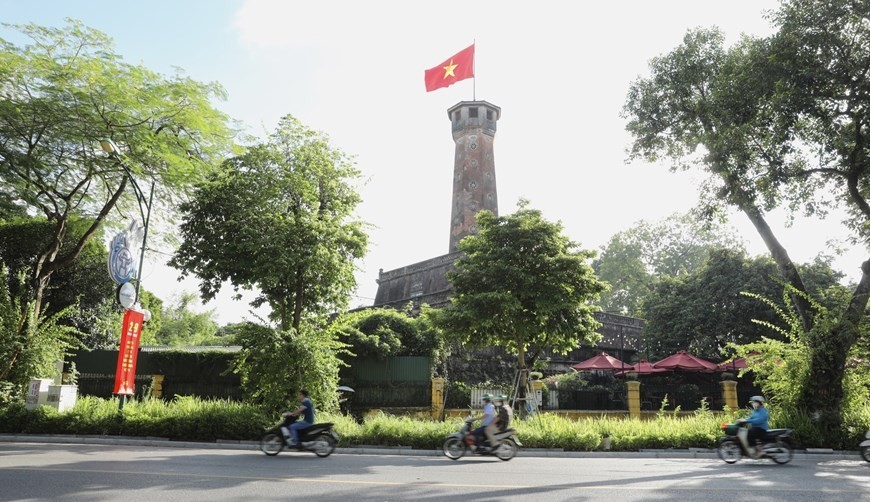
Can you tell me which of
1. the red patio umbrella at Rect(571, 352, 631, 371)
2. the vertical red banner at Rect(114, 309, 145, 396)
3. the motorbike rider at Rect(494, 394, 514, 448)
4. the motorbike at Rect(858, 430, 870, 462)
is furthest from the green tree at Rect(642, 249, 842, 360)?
the vertical red banner at Rect(114, 309, 145, 396)

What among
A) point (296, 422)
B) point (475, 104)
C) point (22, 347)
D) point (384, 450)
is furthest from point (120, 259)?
point (475, 104)

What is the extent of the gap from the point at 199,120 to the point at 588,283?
13.0 m

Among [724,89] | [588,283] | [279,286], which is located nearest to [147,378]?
[279,286]

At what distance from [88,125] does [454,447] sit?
44.4 ft

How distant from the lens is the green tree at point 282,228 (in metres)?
18.0

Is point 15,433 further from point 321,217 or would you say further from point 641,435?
point 641,435

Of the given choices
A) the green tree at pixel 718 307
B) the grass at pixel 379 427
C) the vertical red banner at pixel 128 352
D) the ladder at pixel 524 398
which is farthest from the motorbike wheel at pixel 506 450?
the green tree at pixel 718 307

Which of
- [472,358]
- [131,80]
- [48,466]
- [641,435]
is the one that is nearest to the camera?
[48,466]

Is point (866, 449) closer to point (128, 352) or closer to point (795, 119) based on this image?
point (795, 119)

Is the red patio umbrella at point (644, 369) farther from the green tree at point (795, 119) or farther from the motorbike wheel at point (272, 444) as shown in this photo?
the motorbike wheel at point (272, 444)

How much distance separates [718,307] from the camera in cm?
3447

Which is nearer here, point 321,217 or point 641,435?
point 641,435

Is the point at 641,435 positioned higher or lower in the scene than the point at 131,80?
lower

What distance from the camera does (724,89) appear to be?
56.0 feet
